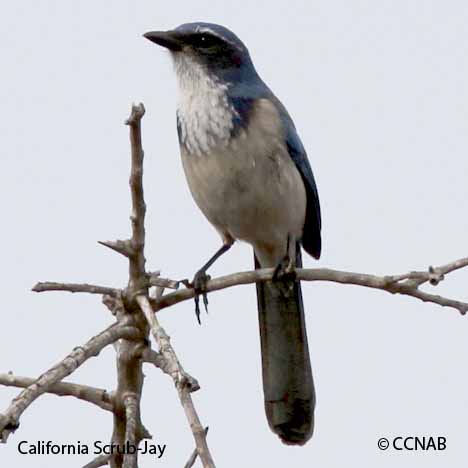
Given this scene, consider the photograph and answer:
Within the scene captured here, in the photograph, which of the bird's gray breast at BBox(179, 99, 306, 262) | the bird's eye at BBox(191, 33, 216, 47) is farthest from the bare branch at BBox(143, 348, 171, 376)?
the bird's eye at BBox(191, 33, 216, 47)

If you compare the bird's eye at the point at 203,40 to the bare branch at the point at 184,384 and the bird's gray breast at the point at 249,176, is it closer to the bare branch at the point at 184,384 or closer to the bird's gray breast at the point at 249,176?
the bird's gray breast at the point at 249,176

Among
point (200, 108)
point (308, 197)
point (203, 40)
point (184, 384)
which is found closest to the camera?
point (184, 384)

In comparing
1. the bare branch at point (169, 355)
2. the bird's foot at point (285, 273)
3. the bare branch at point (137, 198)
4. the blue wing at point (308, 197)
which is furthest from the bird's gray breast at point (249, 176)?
the bare branch at point (169, 355)

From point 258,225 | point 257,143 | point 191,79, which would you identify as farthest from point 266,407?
point 191,79

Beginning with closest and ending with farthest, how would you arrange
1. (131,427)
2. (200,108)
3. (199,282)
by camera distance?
(131,427)
(199,282)
(200,108)

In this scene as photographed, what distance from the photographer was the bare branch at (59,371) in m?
3.97

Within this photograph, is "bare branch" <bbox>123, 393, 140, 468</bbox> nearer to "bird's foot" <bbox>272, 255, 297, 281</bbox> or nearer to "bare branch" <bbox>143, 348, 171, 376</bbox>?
"bare branch" <bbox>143, 348, 171, 376</bbox>

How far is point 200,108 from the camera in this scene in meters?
6.78

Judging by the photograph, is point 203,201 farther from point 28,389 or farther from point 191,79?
point 28,389

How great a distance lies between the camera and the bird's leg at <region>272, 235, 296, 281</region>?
5746 mm

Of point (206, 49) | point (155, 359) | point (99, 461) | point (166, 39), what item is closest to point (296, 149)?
point (206, 49)

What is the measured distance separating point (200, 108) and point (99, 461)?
273cm

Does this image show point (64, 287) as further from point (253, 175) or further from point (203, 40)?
point (203, 40)

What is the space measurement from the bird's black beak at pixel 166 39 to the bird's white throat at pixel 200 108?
0.06m
